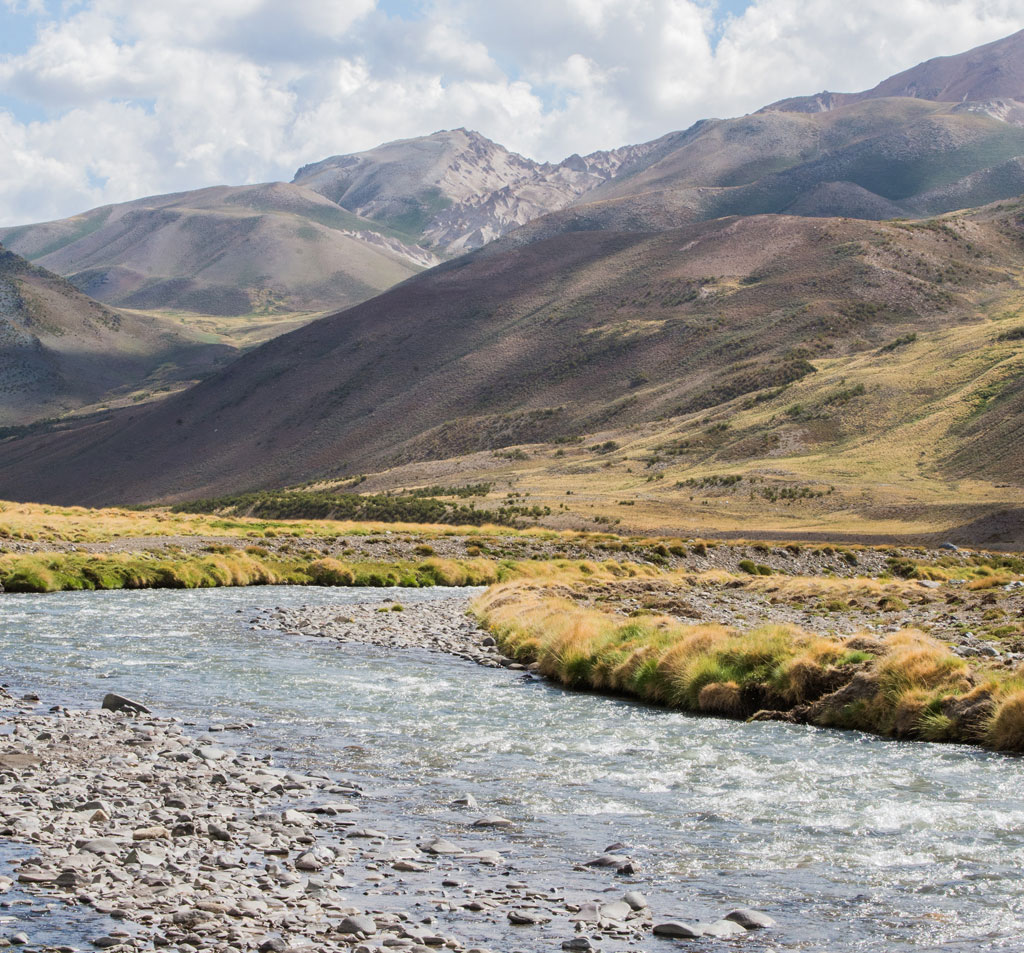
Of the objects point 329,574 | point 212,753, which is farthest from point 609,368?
point 212,753

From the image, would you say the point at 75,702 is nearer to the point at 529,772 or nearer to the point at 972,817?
the point at 529,772

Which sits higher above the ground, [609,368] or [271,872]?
[609,368]

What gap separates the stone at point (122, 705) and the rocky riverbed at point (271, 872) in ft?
12.4

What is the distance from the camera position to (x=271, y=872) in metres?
10.8

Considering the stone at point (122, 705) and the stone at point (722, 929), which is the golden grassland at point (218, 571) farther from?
the stone at point (722, 929)

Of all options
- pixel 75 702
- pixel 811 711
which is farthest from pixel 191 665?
pixel 811 711

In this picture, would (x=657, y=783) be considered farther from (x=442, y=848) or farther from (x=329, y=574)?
(x=329, y=574)

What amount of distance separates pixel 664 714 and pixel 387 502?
8729cm

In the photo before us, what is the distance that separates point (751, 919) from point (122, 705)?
501 inches

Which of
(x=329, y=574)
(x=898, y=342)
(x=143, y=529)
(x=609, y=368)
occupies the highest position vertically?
(x=898, y=342)

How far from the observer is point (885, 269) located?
179375 millimetres

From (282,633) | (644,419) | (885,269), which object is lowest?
(282,633)

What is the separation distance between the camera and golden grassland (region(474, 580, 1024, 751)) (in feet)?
59.0

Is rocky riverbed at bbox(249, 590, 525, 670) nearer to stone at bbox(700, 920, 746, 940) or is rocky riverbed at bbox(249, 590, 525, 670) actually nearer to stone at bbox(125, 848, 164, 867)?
stone at bbox(125, 848, 164, 867)
